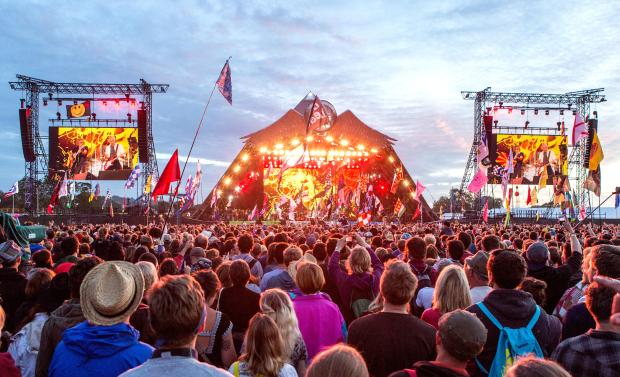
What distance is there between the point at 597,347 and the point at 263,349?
2069 mm

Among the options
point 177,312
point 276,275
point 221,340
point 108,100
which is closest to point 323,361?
point 177,312

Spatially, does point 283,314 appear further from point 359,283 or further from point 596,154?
point 596,154

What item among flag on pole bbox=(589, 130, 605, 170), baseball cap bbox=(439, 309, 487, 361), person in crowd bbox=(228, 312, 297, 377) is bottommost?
person in crowd bbox=(228, 312, 297, 377)

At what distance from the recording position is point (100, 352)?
2988 millimetres

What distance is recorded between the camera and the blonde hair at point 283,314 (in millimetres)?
3764

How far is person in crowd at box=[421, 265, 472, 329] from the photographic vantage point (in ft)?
13.4

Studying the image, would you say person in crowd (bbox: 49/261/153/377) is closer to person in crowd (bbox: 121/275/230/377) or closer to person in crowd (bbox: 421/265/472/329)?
person in crowd (bbox: 121/275/230/377)

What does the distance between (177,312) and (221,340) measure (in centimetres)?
202

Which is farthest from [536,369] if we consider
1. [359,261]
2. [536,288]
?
[359,261]

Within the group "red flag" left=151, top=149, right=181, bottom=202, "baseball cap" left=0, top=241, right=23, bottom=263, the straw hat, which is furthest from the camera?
"red flag" left=151, top=149, right=181, bottom=202

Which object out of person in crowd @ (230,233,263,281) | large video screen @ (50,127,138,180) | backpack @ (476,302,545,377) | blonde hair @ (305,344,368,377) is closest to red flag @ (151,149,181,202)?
person in crowd @ (230,233,263,281)

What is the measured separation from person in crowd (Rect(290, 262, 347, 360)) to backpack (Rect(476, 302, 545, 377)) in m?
1.48

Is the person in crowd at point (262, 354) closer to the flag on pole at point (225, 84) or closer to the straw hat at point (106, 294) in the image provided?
the straw hat at point (106, 294)

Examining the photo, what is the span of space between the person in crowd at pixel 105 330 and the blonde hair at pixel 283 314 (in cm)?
103
